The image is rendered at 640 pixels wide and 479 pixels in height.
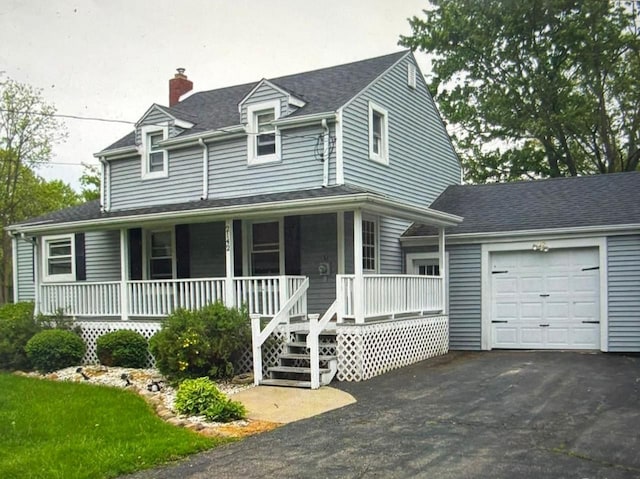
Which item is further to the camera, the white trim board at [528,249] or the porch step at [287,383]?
the white trim board at [528,249]

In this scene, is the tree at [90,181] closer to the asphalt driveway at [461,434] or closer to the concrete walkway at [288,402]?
the concrete walkway at [288,402]

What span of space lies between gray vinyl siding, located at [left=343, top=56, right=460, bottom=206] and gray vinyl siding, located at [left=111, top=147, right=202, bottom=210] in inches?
157

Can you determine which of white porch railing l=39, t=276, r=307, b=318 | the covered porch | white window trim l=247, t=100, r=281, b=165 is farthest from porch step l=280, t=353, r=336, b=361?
white window trim l=247, t=100, r=281, b=165

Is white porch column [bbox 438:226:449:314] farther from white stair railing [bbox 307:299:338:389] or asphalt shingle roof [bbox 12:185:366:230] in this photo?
white stair railing [bbox 307:299:338:389]

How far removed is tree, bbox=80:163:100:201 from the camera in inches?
1601

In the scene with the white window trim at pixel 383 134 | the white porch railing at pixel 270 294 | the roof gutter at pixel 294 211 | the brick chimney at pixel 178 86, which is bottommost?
the white porch railing at pixel 270 294

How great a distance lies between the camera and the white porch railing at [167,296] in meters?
13.1

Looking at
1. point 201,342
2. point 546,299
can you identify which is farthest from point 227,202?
point 546,299

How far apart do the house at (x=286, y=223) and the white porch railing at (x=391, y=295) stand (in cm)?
4

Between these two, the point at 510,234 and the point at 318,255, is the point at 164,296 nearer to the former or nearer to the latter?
the point at 318,255

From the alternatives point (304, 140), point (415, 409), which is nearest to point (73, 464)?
point (415, 409)

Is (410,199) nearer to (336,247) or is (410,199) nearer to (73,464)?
(336,247)

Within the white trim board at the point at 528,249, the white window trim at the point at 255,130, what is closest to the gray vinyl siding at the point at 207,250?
the white window trim at the point at 255,130

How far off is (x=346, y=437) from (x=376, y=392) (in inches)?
109
